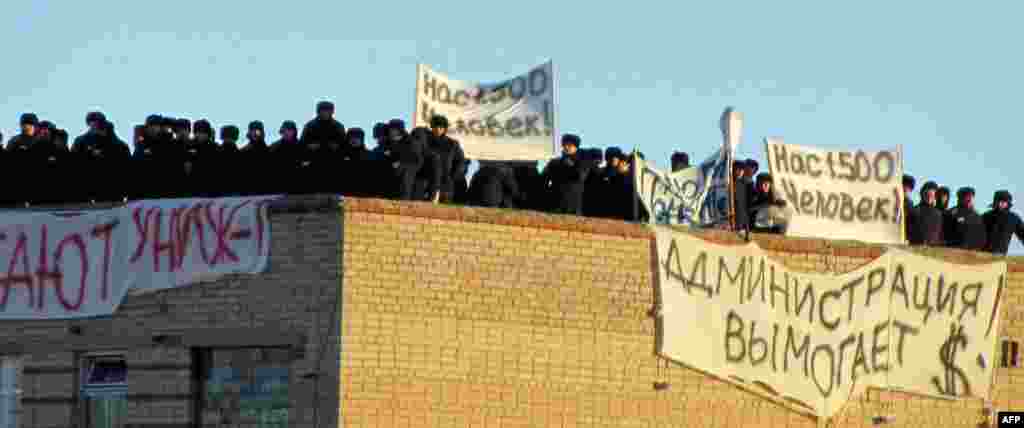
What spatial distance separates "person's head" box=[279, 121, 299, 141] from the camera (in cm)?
3444

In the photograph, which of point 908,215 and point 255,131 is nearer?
point 255,131

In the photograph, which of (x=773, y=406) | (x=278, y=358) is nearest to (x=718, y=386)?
(x=773, y=406)

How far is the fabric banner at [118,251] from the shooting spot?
1303 inches

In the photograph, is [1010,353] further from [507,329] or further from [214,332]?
[214,332]

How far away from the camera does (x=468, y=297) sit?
3369 cm

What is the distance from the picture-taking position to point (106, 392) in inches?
1330

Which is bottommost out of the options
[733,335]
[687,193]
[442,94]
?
[733,335]

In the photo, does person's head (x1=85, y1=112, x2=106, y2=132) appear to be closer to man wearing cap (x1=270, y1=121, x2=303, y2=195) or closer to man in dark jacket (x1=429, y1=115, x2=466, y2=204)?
man wearing cap (x1=270, y1=121, x2=303, y2=195)

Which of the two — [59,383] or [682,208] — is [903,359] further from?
[59,383]

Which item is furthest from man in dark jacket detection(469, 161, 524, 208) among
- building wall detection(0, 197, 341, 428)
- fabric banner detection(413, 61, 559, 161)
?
building wall detection(0, 197, 341, 428)

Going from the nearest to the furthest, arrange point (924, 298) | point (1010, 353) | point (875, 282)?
point (875, 282) < point (924, 298) < point (1010, 353)

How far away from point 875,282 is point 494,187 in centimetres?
539

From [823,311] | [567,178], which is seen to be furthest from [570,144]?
[823,311]

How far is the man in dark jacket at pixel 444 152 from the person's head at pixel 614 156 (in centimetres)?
245
